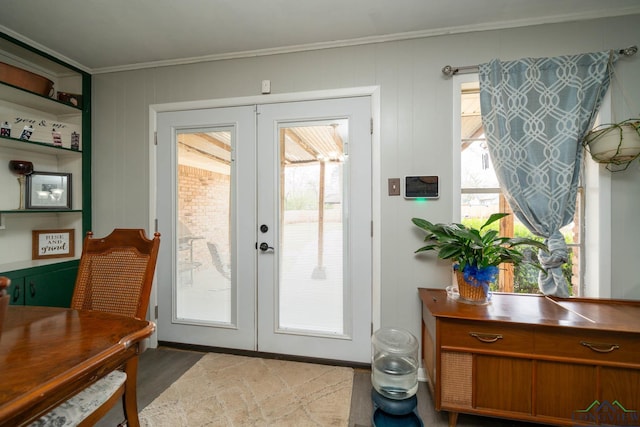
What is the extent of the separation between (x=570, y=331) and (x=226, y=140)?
2.62 m

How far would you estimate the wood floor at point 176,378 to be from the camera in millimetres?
1642

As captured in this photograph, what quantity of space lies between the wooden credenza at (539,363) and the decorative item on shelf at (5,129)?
3279 millimetres

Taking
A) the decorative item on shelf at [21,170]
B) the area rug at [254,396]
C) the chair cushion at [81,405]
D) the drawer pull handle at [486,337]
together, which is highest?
the decorative item on shelf at [21,170]

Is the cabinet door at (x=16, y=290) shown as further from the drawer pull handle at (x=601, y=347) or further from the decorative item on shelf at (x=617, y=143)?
the decorative item on shelf at (x=617, y=143)

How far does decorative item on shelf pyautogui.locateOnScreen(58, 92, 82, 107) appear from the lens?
243 cm

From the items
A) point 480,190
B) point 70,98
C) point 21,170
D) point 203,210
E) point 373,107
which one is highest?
point 70,98

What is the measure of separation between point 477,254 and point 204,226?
2.11 metres

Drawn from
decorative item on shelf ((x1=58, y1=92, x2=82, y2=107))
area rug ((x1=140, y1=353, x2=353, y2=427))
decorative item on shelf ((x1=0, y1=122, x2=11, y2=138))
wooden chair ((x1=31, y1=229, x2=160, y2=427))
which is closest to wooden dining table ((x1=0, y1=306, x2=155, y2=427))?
wooden chair ((x1=31, y1=229, x2=160, y2=427))

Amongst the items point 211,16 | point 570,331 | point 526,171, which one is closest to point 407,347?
point 570,331

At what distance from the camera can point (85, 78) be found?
100 inches

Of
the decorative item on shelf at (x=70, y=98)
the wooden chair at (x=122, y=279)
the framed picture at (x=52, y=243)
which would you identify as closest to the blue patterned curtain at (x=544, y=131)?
the wooden chair at (x=122, y=279)

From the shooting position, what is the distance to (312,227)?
2246 mm

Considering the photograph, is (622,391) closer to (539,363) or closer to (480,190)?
(539,363)

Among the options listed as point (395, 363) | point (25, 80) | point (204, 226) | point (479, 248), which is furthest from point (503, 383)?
point (25, 80)
